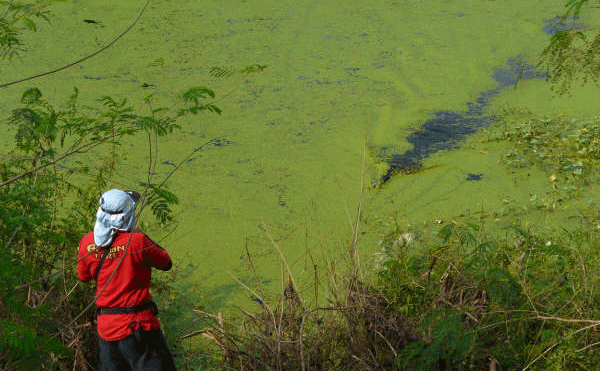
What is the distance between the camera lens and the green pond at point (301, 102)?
3.60 metres

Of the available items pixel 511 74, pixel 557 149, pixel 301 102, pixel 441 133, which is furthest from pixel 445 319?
pixel 511 74

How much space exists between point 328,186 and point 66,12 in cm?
319

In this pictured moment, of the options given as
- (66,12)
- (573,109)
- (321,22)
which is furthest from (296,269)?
(66,12)

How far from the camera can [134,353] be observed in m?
2.28

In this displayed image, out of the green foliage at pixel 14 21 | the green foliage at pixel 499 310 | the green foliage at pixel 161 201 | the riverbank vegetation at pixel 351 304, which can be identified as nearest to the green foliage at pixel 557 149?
the riverbank vegetation at pixel 351 304

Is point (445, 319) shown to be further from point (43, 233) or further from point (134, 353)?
point (43, 233)

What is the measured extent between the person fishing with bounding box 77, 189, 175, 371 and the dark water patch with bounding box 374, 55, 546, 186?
6.33 ft

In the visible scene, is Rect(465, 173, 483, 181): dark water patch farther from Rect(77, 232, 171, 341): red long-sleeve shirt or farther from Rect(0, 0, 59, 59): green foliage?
Rect(0, 0, 59, 59): green foliage

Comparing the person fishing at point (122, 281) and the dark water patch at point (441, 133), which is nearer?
the person fishing at point (122, 281)

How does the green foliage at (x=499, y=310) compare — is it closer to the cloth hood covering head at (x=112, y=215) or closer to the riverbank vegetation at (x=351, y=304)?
the riverbank vegetation at (x=351, y=304)

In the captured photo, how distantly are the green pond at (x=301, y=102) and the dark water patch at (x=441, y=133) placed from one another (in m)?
0.04

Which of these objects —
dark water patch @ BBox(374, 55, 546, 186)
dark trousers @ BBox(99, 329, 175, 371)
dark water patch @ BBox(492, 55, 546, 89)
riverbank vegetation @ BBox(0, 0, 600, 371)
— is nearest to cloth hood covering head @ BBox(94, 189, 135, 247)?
riverbank vegetation @ BBox(0, 0, 600, 371)

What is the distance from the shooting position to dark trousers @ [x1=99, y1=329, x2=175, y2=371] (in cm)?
227

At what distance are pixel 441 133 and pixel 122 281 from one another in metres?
2.78
